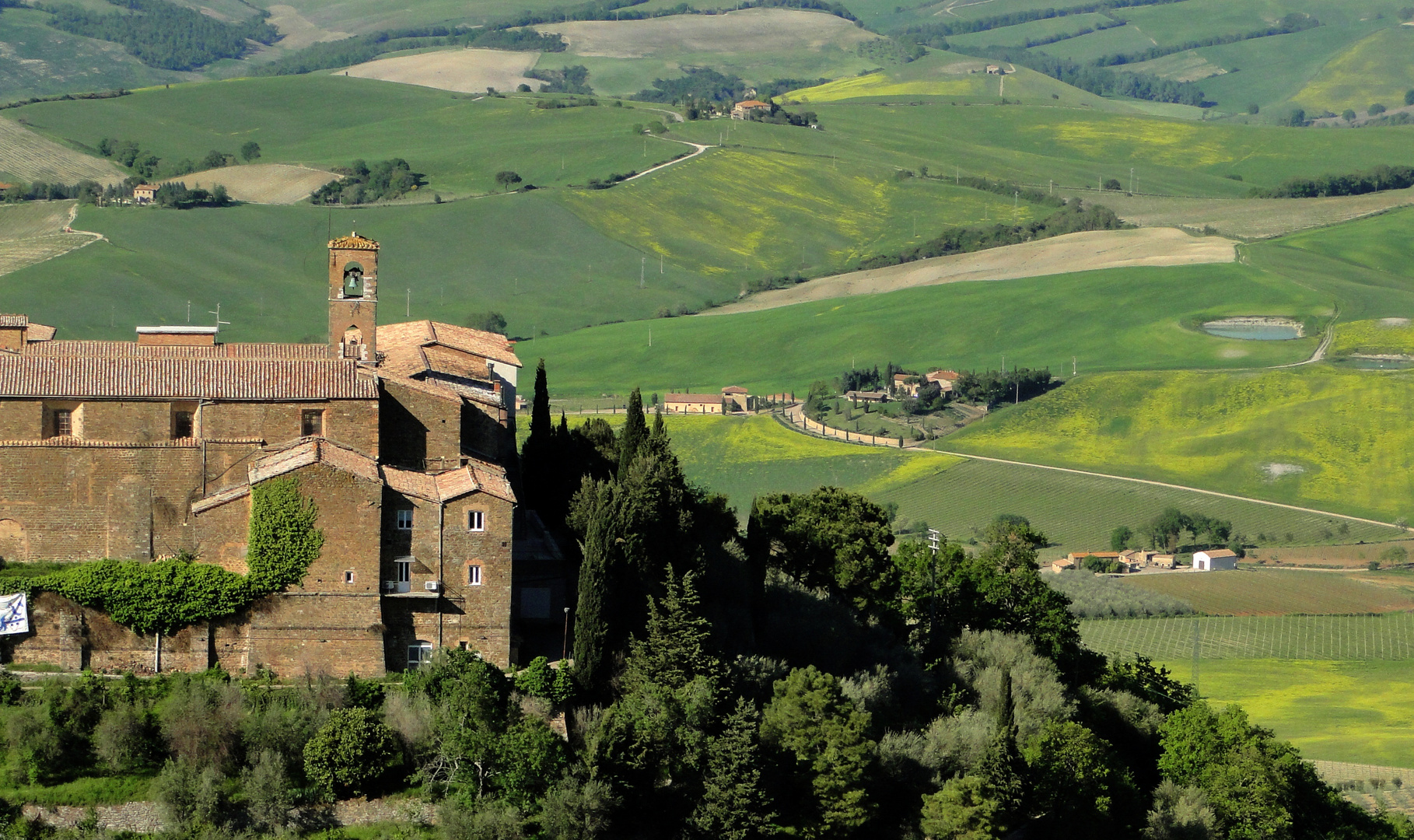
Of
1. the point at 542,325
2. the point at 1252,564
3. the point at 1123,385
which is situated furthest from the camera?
the point at 542,325

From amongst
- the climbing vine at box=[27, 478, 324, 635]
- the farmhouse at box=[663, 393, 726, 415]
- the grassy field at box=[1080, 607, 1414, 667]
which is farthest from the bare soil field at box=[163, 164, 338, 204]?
the climbing vine at box=[27, 478, 324, 635]

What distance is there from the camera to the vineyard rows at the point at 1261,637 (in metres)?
92.7

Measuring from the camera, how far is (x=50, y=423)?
156ft

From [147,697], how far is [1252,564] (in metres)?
82.8

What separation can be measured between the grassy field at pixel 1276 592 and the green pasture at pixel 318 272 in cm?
6493

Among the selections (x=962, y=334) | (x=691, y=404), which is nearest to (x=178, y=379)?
(x=691, y=404)

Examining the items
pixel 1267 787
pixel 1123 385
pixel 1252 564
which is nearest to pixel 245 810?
pixel 1267 787

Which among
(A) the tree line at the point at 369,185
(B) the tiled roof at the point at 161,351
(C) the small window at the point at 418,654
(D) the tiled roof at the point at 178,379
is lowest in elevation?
(C) the small window at the point at 418,654

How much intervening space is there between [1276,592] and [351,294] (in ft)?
219

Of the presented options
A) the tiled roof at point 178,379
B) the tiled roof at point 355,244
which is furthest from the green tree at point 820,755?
the tiled roof at point 355,244

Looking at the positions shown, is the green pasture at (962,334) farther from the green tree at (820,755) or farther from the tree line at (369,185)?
the green tree at (820,755)

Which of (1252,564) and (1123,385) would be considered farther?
(1123,385)

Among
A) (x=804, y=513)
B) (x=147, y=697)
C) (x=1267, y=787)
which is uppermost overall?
(x=804, y=513)

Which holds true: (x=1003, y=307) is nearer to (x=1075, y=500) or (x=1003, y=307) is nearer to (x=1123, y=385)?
(x=1123, y=385)
